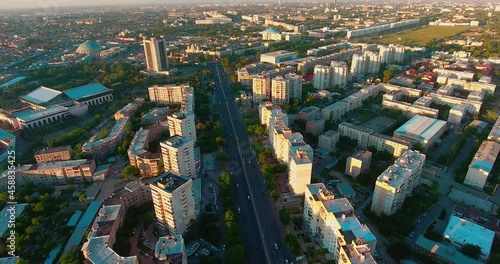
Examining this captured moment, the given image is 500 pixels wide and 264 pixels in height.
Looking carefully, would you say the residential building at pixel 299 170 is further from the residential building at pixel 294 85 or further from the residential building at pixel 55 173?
the residential building at pixel 294 85

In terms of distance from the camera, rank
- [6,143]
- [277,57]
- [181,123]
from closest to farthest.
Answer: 1. [181,123]
2. [6,143]
3. [277,57]

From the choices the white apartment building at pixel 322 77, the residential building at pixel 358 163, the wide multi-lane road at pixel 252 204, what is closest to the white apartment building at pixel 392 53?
the white apartment building at pixel 322 77

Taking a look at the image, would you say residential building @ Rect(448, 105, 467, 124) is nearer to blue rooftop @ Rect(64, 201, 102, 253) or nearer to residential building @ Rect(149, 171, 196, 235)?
residential building @ Rect(149, 171, 196, 235)

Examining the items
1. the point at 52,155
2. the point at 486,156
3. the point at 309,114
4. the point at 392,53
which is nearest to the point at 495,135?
Answer: the point at 486,156

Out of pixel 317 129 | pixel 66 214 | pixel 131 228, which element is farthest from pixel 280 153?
pixel 66 214

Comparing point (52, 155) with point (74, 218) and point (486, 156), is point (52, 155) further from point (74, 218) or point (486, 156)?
point (486, 156)

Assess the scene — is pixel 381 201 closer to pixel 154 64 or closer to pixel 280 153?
pixel 280 153

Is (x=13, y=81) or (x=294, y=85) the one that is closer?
(x=294, y=85)
